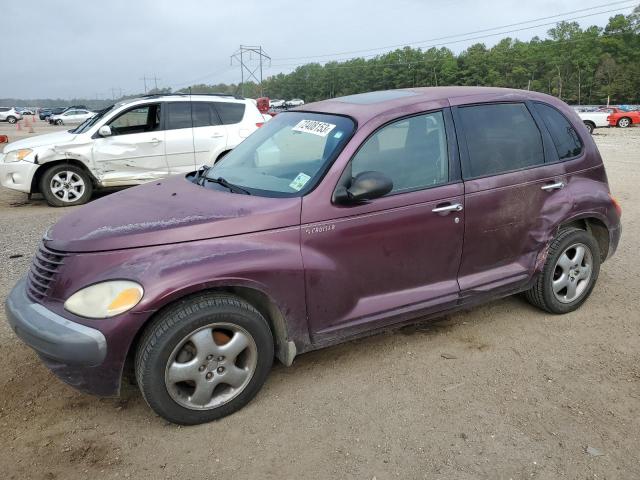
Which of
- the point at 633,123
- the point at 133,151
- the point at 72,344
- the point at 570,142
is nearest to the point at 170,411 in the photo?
the point at 72,344

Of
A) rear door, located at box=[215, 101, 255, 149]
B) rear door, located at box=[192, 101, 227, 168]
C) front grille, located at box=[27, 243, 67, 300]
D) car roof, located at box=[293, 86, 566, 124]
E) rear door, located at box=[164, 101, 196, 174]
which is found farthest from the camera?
rear door, located at box=[215, 101, 255, 149]

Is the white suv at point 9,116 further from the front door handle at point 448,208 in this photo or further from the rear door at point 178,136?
the front door handle at point 448,208

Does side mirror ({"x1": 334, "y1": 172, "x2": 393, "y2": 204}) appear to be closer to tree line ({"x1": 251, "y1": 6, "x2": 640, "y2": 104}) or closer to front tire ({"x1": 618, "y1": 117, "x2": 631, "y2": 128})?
front tire ({"x1": 618, "y1": 117, "x2": 631, "y2": 128})

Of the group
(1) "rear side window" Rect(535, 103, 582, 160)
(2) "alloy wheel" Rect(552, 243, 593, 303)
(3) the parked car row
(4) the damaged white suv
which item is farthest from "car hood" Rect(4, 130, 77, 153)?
(3) the parked car row

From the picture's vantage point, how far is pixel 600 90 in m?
77.5

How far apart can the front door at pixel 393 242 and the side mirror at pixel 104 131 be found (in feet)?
21.5

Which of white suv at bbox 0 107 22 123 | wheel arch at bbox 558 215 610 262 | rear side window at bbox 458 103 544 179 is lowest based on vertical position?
wheel arch at bbox 558 215 610 262

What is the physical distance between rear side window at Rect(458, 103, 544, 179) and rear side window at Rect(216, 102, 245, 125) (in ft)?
20.4

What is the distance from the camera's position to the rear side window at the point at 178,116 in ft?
29.0

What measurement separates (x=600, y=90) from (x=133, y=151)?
84.5m

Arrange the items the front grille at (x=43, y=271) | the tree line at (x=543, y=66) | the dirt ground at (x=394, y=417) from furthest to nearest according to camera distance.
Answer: the tree line at (x=543, y=66) → the front grille at (x=43, y=271) → the dirt ground at (x=394, y=417)

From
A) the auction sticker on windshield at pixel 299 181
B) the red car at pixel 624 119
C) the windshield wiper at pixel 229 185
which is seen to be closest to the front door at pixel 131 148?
the windshield wiper at pixel 229 185

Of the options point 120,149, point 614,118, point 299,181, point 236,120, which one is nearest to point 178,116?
point 236,120

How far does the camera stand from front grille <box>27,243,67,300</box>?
2.81 metres
